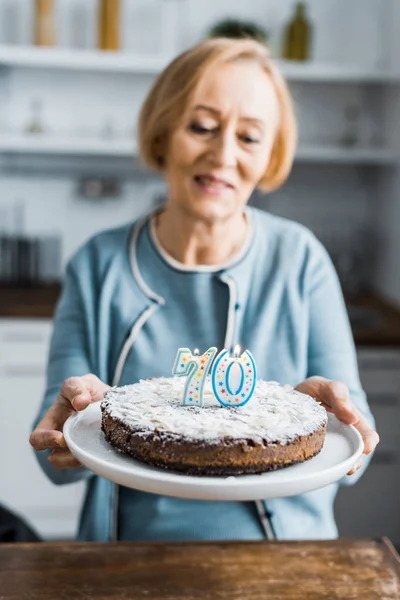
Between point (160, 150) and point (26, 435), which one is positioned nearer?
point (160, 150)

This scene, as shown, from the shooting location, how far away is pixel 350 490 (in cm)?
303

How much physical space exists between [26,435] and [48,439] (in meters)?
2.03

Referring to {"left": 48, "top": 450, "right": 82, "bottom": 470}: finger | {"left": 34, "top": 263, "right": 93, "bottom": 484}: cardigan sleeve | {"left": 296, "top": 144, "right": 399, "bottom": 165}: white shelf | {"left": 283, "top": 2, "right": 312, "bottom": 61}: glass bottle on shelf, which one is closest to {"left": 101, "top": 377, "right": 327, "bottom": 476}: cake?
{"left": 48, "top": 450, "right": 82, "bottom": 470}: finger

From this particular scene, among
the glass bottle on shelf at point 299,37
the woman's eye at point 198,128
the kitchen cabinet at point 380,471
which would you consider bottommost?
the kitchen cabinet at point 380,471

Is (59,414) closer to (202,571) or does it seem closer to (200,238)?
(202,571)

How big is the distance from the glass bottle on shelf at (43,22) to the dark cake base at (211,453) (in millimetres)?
2693

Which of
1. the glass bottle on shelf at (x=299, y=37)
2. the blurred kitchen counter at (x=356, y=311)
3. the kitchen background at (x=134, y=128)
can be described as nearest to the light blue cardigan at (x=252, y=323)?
the blurred kitchen counter at (x=356, y=311)

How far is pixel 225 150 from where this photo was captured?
1.42 metres

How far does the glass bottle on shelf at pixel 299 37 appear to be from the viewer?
3434 millimetres

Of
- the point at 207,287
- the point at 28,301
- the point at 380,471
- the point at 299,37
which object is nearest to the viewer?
the point at 207,287

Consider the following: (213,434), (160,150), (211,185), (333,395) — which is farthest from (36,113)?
(213,434)

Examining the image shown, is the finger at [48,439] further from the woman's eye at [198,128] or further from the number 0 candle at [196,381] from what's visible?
the woman's eye at [198,128]

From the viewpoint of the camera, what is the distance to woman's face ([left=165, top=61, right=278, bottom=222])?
1.42 meters

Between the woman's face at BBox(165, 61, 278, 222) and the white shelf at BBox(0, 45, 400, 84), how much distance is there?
6.38ft
